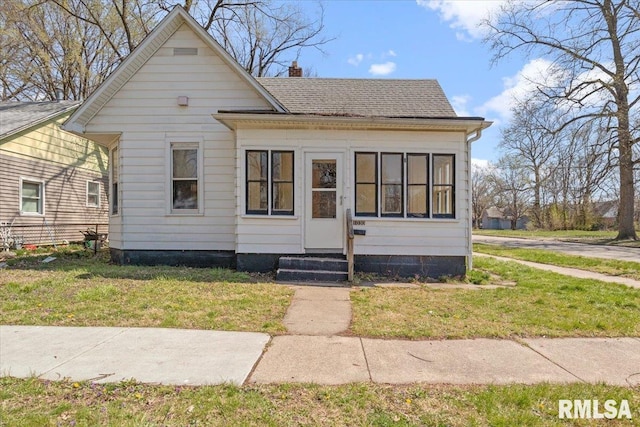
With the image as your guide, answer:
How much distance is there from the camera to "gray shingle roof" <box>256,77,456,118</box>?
9.95 metres

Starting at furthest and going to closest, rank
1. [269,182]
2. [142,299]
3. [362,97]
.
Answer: [362,97] → [269,182] → [142,299]

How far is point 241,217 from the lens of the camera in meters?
8.67

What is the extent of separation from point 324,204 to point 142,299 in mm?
4307

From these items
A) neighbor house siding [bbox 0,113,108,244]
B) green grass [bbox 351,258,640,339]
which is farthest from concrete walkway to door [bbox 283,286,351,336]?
neighbor house siding [bbox 0,113,108,244]

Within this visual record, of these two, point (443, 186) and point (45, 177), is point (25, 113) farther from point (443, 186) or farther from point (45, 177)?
point (443, 186)

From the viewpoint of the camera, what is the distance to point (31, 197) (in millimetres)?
14727

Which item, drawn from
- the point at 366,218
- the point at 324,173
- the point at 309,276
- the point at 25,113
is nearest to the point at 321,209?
the point at 324,173

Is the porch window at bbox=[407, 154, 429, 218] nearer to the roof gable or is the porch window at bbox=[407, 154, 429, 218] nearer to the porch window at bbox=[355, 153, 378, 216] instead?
the porch window at bbox=[355, 153, 378, 216]

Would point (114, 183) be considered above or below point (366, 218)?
above

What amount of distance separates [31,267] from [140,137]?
410cm

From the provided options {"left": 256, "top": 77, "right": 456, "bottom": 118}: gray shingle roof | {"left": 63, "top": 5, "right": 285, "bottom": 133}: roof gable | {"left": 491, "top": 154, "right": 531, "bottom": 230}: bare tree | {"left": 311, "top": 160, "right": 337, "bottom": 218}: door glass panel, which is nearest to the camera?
{"left": 311, "top": 160, "right": 337, "bottom": 218}: door glass panel

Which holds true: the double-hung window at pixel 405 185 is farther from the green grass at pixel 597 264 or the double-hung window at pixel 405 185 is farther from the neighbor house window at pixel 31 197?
the neighbor house window at pixel 31 197

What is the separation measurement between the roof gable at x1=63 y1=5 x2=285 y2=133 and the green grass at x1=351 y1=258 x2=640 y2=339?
18.2 feet

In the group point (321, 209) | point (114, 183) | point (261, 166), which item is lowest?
point (321, 209)
